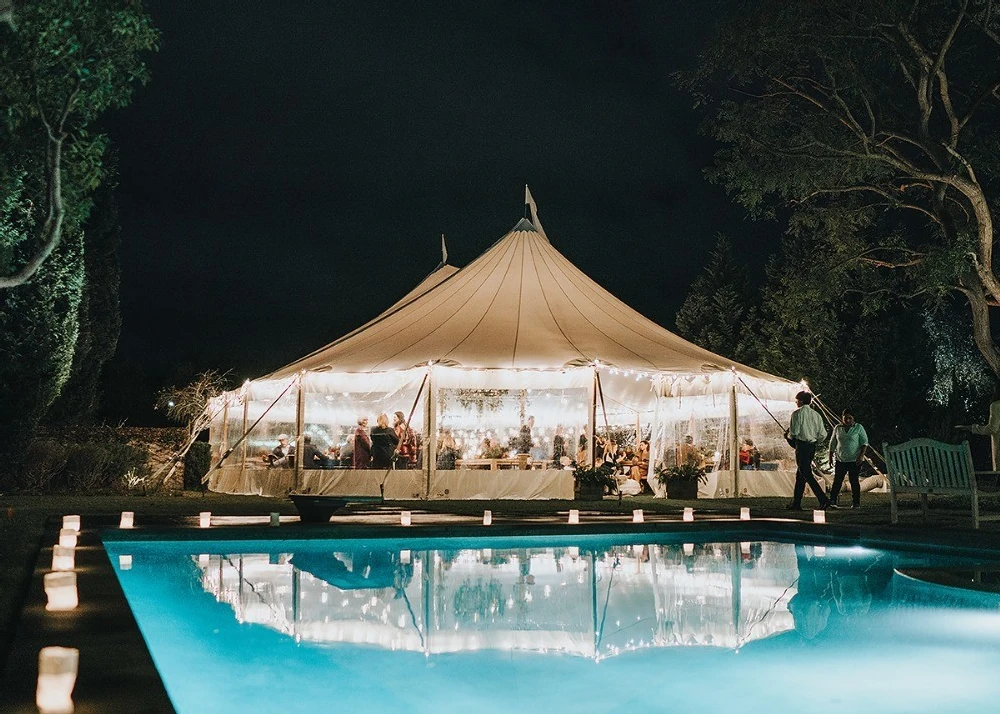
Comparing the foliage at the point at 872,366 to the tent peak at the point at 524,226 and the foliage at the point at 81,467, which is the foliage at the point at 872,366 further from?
the foliage at the point at 81,467

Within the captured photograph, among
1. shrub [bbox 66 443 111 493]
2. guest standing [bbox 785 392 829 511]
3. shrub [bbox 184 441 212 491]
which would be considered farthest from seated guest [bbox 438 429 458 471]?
shrub [bbox 66 443 111 493]

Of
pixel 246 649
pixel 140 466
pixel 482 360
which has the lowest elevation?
pixel 246 649

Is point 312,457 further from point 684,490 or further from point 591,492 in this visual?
point 684,490

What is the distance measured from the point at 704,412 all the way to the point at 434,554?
7452 millimetres

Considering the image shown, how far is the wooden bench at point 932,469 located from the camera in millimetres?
6766

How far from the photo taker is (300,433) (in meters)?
12.8

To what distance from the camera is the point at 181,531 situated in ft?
22.4

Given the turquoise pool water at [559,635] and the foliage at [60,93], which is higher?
the foliage at [60,93]

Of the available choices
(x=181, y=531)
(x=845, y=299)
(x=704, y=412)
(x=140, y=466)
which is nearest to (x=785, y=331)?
(x=845, y=299)

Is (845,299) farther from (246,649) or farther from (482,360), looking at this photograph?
(246,649)

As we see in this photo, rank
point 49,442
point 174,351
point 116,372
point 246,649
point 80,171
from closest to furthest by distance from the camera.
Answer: point 246,649
point 80,171
point 49,442
point 116,372
point 174,351

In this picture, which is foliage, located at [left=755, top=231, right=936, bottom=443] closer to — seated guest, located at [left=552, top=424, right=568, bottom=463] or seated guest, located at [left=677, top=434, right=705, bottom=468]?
seated guest, located at [left=677, top=434, right=705, bottom=468]

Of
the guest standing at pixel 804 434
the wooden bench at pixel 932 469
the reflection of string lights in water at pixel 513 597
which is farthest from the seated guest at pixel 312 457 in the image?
the wooden bench at pixel 932 469

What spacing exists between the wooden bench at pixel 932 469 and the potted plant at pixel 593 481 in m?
4.78
